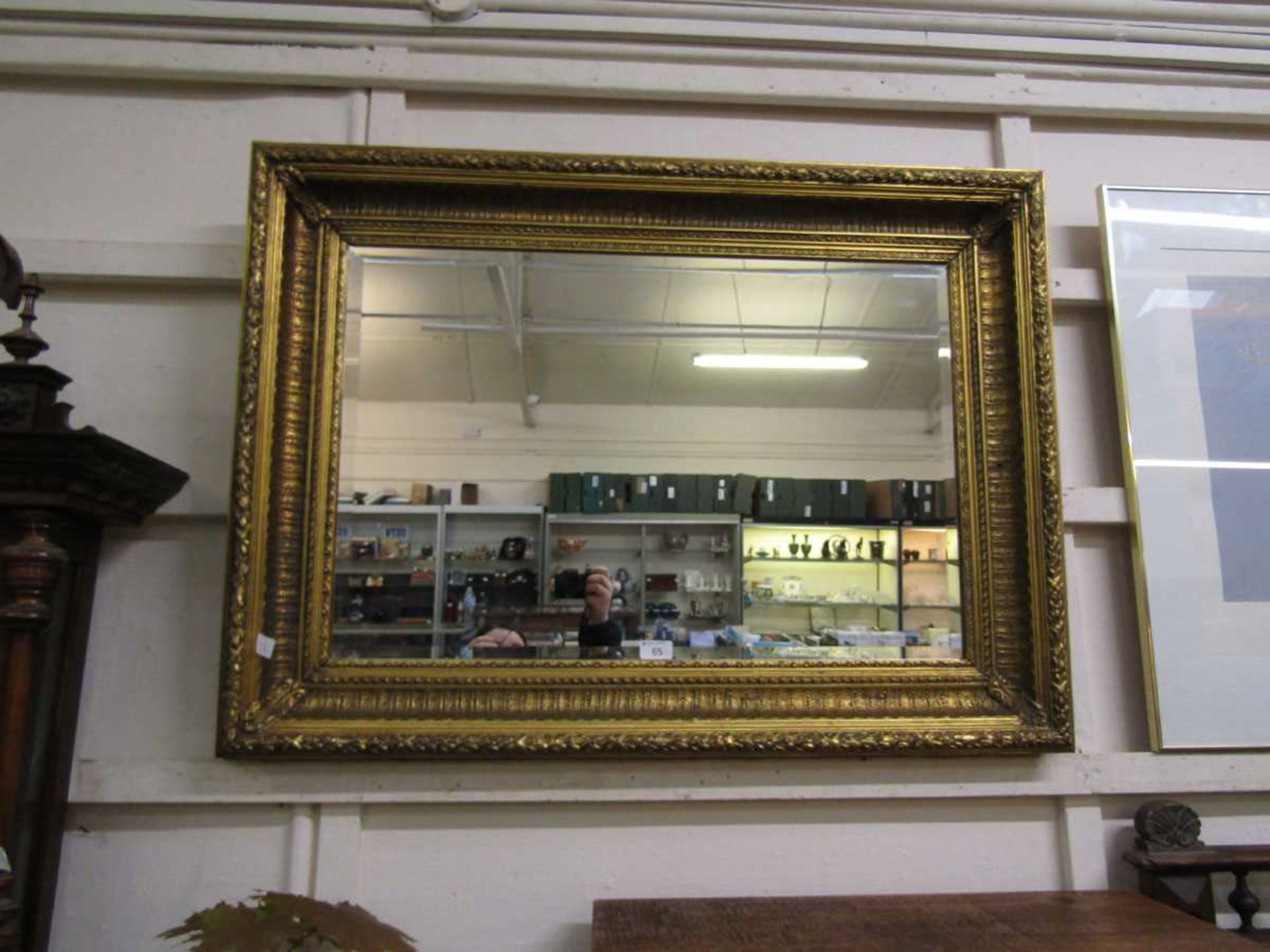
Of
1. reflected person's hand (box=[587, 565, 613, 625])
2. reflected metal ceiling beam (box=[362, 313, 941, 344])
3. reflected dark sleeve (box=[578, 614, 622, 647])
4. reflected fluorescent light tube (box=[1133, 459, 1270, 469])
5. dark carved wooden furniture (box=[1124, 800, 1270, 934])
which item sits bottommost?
dark carved wooden furniture (box=[1124, 800, 1270, 934])

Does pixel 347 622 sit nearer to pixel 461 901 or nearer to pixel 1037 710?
pixel 461 901

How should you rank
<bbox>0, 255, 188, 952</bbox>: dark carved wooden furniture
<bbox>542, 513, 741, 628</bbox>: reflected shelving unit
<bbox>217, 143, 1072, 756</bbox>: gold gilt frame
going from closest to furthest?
<bbox>0, 255, 188, 952</bbox>: dark carved wooden furniture
<bbox>217, 143, 1072, 756</bbox>: gold gilt frame
<bbox>542, 513, 741, 628</bbox>: reflected shelving unit

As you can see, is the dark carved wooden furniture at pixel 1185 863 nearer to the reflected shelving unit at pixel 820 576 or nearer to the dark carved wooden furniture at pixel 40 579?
the reflected shelving unit at pixel 820 576

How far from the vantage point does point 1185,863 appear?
4.51 feet

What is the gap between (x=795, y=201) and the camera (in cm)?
155

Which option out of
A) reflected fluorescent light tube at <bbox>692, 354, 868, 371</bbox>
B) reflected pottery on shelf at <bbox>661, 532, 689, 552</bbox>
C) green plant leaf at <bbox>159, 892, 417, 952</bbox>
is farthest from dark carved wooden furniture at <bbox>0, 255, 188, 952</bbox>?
reflected fluorescent light tube at <bbox>692, 354, 868, 371</bbox>

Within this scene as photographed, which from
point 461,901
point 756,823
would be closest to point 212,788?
point 461,901

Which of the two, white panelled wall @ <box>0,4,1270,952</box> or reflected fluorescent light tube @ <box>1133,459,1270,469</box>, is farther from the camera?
reflected fluorescent light tube @ <box>1133,459,1270,469</box>

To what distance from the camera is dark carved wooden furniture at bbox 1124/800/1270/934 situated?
1381 mm

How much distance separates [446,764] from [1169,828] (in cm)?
140

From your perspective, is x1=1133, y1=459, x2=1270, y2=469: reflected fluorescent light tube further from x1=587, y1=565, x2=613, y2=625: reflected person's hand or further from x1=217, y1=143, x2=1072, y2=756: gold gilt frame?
x1=587, y1=565, x2=613, y2=625: reflected person's hand

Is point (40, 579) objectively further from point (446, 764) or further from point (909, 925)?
point (909, 925)

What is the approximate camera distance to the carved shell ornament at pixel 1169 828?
1.42 m

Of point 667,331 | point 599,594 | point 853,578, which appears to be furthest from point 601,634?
point 667,331
